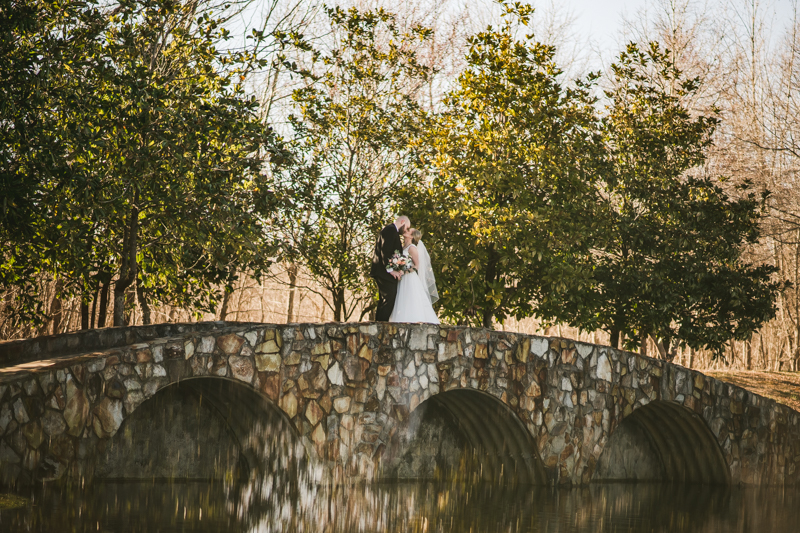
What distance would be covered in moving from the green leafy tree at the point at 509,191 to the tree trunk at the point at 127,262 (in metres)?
4.81

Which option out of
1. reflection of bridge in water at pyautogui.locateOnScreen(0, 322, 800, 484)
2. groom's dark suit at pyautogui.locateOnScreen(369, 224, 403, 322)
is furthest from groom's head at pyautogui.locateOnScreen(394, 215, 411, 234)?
reflection of bridge in water at pyautogui.locateOnScreen(0, 322, 800, 484)

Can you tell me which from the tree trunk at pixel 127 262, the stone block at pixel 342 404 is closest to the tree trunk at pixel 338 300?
Result: the tree trunk at pixel 127 262

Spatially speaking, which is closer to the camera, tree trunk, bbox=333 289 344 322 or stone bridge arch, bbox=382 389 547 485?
stone bridge arch, bbox=382 389 547 485

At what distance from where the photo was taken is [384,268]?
1074 centimetres

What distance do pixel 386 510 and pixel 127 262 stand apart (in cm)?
562

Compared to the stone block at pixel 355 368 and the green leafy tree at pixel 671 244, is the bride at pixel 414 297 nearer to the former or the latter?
the stone block at pixel 355 368

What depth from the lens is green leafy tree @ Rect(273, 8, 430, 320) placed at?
1420 cm

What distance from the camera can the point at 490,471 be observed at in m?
11.1

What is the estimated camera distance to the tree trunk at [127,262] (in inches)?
430

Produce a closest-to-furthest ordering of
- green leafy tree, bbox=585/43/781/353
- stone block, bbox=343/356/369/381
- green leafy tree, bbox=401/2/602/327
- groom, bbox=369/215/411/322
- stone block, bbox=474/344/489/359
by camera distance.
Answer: stone block, bbox=343/356/369/381
stone block, bbox=474/344/489/359
groom, bbox=369/215/411/322
green leafy tree, bbox=401/2/602/327
green leafy tree, bbox=585/43/781/353

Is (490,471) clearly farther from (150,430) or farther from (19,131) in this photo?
Answer: (19,131)

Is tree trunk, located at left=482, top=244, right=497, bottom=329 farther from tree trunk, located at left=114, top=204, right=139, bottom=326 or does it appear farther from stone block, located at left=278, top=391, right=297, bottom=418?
tree trunk, located at left=114, top=204, right=139, bottom=326

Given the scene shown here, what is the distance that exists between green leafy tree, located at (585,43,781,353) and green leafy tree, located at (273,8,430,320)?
12.9ft

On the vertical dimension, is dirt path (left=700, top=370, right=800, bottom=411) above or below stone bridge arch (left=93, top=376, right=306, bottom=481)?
above
